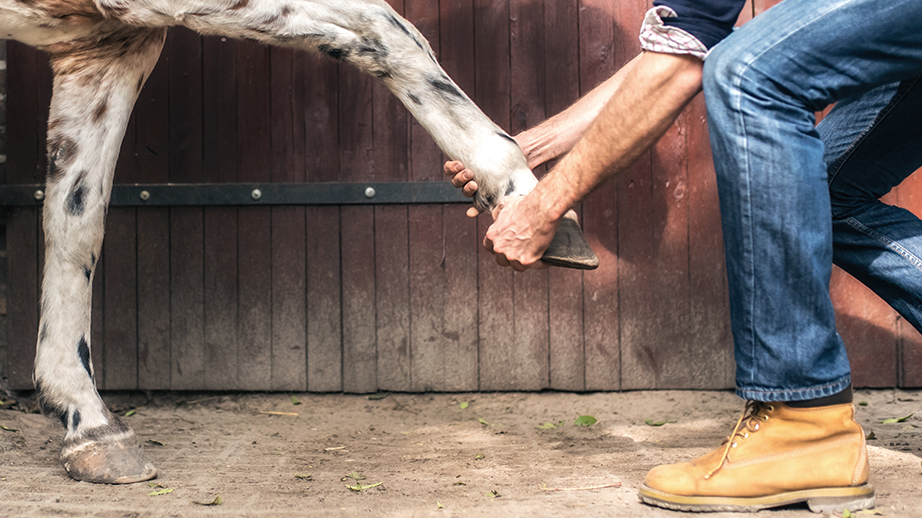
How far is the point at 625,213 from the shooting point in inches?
97.5

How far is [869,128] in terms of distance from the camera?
58.5 inches

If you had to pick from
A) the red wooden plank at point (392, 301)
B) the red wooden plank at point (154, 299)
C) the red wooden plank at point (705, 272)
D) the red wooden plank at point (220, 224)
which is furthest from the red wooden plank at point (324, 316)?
the red wooden plank at point (705, 272)

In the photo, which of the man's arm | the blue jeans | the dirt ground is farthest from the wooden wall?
the blue jeans

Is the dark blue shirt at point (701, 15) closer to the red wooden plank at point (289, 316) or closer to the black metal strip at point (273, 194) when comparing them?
the black metal strip at point (273, 194)

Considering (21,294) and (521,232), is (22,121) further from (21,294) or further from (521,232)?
(521,232)

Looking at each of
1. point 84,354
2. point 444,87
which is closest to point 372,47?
point 444,87

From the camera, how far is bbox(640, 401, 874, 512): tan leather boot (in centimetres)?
125

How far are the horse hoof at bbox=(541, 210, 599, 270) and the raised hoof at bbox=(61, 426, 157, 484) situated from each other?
116 centimetres

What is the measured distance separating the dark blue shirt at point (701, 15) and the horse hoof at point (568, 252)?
0.46 meters

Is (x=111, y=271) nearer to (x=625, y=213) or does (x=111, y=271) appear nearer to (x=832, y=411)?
(x=625, y=213)

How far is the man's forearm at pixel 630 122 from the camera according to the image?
1.22 meters

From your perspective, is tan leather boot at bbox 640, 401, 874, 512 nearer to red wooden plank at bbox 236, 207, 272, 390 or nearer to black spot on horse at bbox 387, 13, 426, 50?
black spot on horse at bbox 387, 13, 426, 50

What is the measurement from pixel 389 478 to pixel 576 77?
1.61 m

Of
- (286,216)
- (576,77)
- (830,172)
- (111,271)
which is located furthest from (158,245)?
(830,172)
